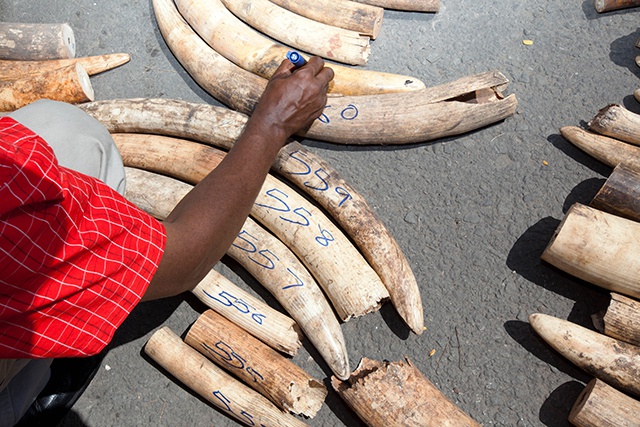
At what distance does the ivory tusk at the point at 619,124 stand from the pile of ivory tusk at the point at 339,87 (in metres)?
0.46

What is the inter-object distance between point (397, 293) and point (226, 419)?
3.40 feet

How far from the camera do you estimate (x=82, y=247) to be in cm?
161

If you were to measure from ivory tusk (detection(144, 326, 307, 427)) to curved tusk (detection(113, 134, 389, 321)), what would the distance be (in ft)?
1.82

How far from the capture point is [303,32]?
344cm

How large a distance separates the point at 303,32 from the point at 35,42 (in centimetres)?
182

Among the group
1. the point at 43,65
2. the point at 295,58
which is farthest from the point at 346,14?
the point at 43,65

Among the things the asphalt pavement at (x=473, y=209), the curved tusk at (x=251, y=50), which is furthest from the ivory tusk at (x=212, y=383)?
the curved tusk at (x=251, y=50)

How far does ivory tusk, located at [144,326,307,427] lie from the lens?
2545mm

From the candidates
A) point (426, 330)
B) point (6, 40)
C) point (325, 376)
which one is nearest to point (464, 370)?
point (426, 330)

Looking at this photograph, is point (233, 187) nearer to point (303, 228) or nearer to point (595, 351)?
point (303, 228)

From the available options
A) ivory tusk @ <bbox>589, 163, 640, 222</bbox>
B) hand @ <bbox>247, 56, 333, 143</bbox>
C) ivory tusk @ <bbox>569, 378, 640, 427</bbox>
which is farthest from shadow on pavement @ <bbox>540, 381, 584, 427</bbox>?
hand @ <bbox>247, 56, 333, 143</bbox>

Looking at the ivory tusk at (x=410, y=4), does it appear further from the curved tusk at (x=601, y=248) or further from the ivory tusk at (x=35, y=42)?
the ivory tusk at (x=35, y=42)

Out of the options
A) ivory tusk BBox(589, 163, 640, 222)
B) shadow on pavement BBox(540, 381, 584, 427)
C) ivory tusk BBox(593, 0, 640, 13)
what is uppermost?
ivory tusk BBox(593, 0, 640, 13)

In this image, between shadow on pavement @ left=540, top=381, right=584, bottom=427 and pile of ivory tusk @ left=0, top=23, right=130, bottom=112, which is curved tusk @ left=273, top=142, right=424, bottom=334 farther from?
pile of ivory tusk @ left=0, top=23, right=130, bottom=112
